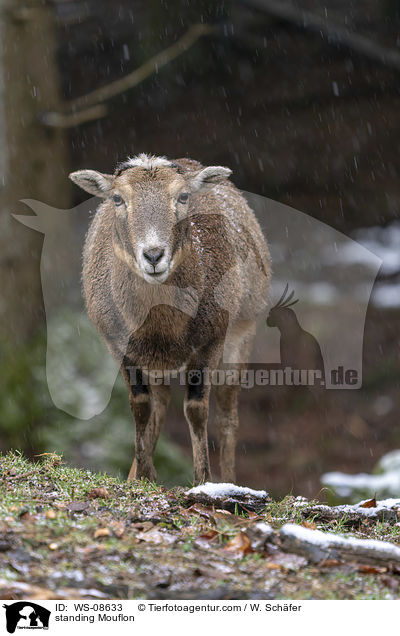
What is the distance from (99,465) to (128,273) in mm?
3912

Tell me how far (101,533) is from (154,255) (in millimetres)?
1858

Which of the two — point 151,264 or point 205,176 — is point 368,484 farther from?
point 151,264

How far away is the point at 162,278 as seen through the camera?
488 centimetres

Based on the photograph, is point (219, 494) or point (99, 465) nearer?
point (219, 494)

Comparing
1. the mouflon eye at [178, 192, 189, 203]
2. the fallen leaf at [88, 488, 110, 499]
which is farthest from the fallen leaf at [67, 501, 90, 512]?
the mouflon eye at [178, 192, 189, 203]

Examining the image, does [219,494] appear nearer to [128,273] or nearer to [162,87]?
[128,273]

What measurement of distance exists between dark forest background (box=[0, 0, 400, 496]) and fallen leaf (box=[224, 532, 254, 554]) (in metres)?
5.17

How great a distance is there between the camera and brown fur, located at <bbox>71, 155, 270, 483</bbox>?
519cm

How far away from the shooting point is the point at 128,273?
555cm

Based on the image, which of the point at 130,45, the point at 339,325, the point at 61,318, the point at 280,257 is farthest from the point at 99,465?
the point at 130,45

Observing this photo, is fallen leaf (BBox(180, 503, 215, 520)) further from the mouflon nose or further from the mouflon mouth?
the mouflon nose

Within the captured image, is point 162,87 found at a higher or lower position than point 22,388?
higher

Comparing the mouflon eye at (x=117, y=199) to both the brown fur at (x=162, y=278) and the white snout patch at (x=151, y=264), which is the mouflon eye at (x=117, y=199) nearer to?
the brown fur at (x=162, y=278)
